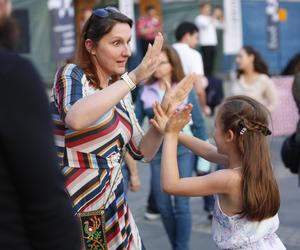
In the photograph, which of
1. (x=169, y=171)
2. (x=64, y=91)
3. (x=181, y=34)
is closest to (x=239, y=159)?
(x=169, y=171)

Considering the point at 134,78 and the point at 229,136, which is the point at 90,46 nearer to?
the point at 134,78

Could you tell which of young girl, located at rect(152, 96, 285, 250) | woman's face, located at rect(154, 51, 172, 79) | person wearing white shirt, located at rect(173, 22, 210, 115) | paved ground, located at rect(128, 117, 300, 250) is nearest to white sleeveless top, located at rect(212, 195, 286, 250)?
young girl, located at rect(152, 96, 285, 250)

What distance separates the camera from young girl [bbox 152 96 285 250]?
2648 mm

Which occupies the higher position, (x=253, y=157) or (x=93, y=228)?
(x=253, y=157)

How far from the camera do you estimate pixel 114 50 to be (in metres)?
2.71

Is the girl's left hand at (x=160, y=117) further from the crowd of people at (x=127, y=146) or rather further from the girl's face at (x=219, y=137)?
the girl's face at (x=219, y=137)

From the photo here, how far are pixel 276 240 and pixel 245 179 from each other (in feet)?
1.15

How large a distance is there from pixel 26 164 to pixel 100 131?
43.7 inches

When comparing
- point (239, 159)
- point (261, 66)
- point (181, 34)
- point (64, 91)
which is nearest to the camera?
point (64, 91)

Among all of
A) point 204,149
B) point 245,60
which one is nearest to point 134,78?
point 204,149

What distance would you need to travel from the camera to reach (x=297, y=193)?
687cm

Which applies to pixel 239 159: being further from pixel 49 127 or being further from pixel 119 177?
pixel 49 127

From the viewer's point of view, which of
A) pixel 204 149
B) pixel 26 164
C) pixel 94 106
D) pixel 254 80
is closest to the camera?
pixel 26 164

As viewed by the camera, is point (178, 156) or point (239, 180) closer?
point (239, 180)
